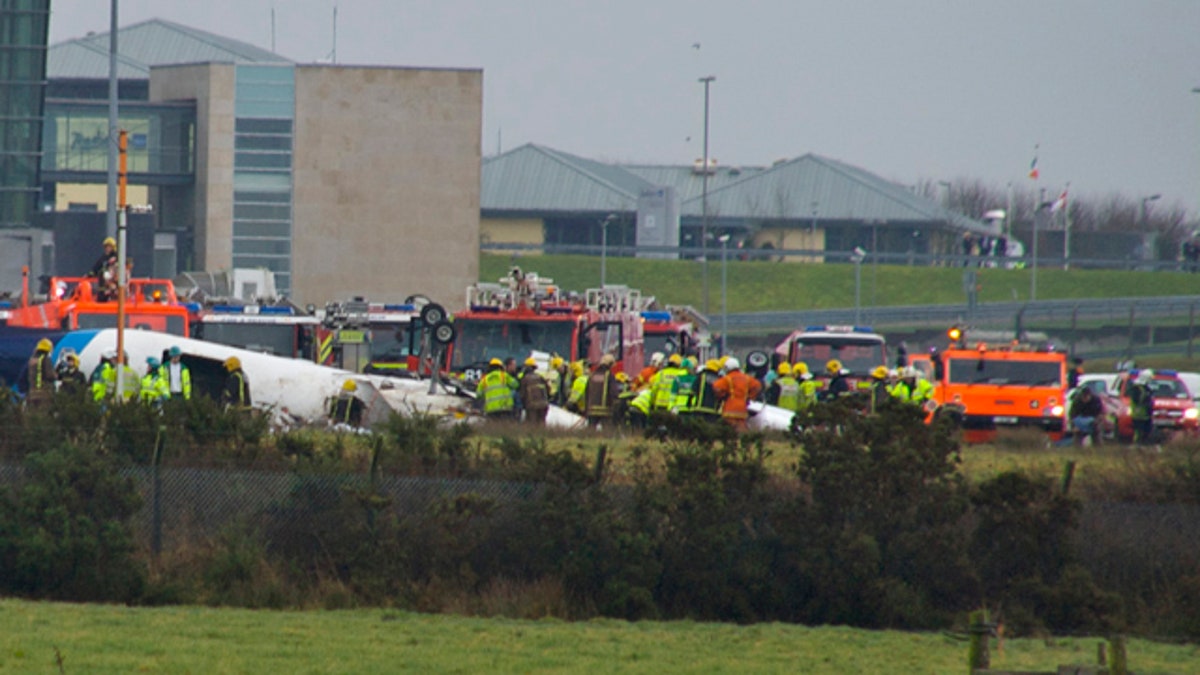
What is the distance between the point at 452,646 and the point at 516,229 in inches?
4308

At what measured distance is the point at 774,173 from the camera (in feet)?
411

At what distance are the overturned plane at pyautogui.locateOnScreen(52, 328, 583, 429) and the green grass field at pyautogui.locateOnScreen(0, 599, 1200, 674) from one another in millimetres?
10778

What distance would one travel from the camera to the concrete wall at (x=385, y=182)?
255 feet

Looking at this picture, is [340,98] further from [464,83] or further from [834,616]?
[834,616]

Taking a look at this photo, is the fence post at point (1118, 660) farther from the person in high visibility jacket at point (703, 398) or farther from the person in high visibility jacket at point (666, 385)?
the person in high visibility jacket at point (666, 385)

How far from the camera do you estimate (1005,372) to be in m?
31.4

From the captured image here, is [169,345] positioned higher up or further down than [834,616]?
higher up

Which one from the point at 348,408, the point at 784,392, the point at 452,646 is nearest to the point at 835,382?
the point at 784,392

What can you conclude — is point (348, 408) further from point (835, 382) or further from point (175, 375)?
point (835, 382)

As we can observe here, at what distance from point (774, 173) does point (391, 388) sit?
10015 cm

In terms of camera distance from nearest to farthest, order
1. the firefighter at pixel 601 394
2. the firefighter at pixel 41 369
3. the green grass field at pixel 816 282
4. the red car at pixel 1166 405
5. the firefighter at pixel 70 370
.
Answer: the firefighter at pixel 41 369 < the firefighter at pixel 70 370 < the firefighter at pixel 601 394 < the red car at pixel 1166 405 < the green grass field at pixel 816 282

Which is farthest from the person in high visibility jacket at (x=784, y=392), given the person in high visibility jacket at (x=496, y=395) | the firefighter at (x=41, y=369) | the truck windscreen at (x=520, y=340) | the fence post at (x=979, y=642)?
the fence post at (x=979, y=642)

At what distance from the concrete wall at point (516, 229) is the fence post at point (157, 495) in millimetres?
104677

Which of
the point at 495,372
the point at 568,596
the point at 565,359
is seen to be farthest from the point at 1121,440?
the point at 568,596
